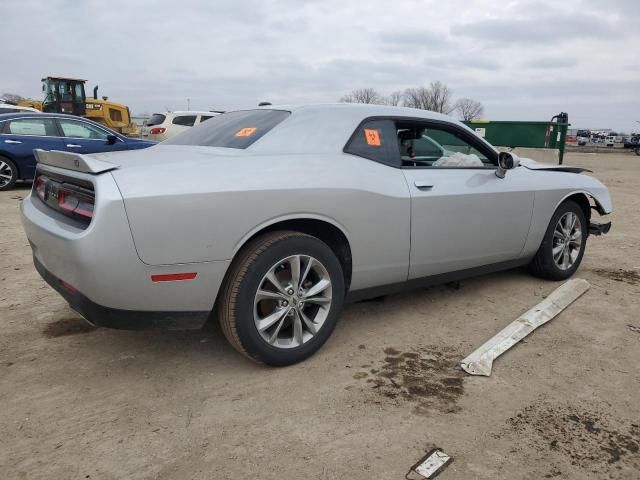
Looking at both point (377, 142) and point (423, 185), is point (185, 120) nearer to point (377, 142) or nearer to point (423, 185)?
point (377, 142)

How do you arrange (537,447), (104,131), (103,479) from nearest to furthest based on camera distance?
(103,479), (537,447), (104,131)

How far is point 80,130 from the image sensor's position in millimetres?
9797

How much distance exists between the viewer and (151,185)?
7.87 ft

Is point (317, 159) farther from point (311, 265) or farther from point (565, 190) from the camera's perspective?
point (565, 190)

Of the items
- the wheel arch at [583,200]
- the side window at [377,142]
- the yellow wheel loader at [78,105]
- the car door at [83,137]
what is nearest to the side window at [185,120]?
the car door at [83,137]

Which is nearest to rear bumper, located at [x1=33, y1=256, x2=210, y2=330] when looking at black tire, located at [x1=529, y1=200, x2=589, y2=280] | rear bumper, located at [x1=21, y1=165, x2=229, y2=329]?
rear bumper, located at [x1=21, y1=165, x2=229, y2=329]

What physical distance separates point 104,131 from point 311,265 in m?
8.57

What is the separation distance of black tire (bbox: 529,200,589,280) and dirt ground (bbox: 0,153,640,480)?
63 centimetres

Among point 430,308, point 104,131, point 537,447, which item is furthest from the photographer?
point 104,131

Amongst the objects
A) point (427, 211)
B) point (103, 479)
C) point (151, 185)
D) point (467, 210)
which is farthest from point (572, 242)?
point (103, 479)

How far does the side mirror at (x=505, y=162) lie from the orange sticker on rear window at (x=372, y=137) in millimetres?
1079

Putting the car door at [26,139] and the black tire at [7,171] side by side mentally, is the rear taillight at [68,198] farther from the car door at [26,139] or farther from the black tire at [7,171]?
the black tire at [7,171]

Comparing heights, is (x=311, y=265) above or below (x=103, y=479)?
above

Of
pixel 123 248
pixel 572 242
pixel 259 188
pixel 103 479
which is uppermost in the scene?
pixel 259 188
